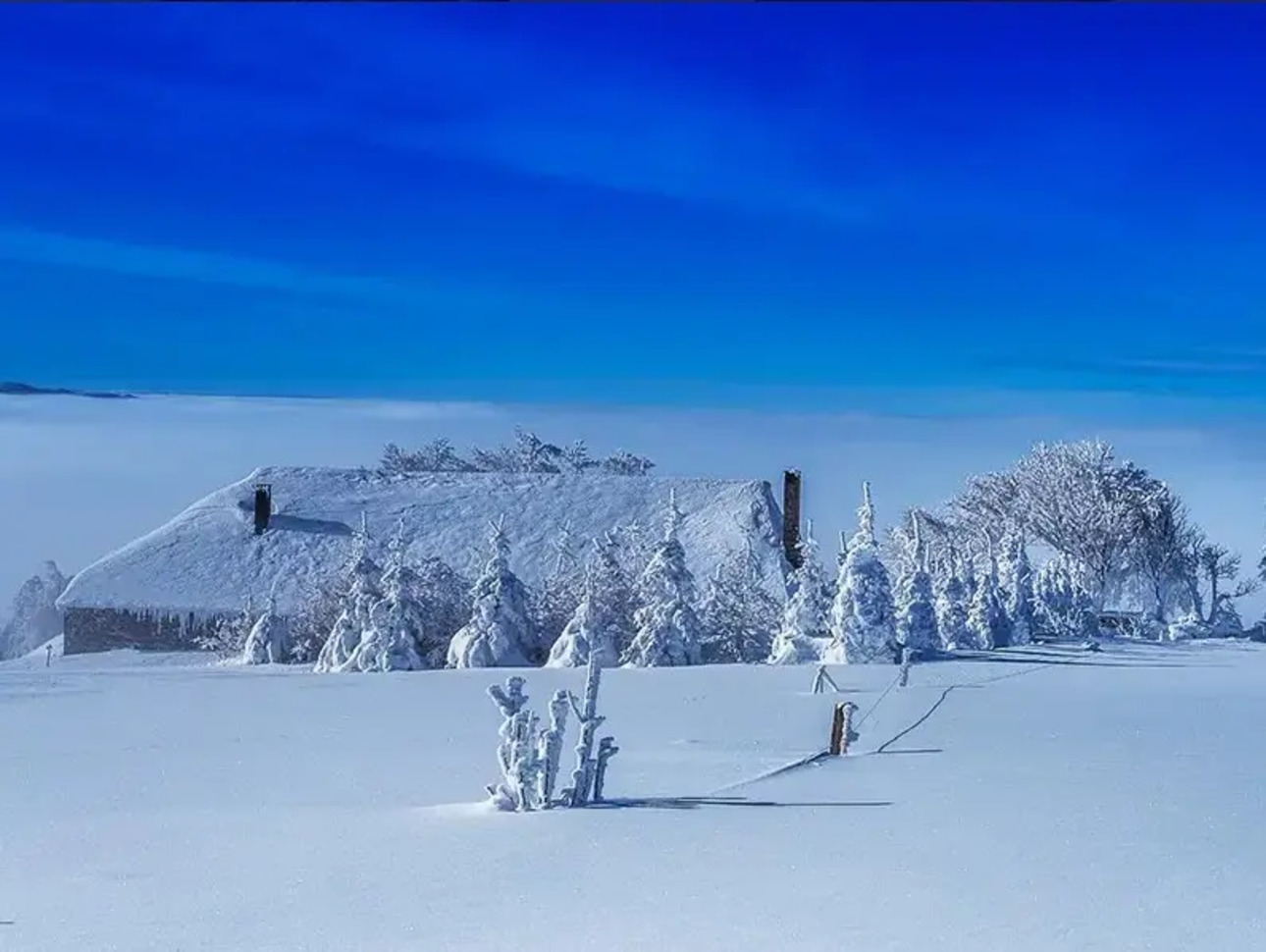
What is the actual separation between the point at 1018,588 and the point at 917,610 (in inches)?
419

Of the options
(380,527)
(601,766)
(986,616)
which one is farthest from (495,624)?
(601,766)

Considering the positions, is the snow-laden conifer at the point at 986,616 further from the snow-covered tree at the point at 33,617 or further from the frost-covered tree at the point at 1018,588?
the snow-covered tree at the point at 33,617

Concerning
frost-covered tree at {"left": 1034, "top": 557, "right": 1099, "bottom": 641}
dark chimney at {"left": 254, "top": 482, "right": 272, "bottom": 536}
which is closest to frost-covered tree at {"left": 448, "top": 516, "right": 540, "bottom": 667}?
dark chimney at {"left": 254, "top": 482, "right": 272, "bottom": 536}

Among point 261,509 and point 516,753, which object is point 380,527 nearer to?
point 261,509

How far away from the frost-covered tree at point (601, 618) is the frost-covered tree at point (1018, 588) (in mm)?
11250

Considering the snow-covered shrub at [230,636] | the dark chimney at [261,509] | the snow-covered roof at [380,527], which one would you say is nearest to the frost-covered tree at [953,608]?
the snow-covered roof at [380,527]

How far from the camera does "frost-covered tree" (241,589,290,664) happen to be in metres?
40.8

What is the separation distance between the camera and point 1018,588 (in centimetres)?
4522

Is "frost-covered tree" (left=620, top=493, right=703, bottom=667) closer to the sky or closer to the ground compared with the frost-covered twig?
closer to the sky

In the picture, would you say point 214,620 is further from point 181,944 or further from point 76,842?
point 181,944

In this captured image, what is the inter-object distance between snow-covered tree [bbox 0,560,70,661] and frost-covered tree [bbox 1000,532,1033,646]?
30.0 m

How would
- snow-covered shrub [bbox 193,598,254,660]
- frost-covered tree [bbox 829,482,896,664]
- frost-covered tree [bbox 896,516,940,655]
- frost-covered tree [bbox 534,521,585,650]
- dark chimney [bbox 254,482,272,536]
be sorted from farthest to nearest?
dark chimney [bbox 254,482,272,536], snow-covered shrub [bbox 193,598,254,660], frost-covered tree [bbox 534,521,585,650], frost-covered tree [bbox 896,516,940,655], frost-covered tree [bbox 829,482,896,664]

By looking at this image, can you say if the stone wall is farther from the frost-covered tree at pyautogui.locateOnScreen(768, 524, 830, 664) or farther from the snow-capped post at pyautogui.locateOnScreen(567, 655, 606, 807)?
the snow-capped post at pyautogui.locateOnScreen(567, 655, 606, 807)

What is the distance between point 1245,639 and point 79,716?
1587 inches
